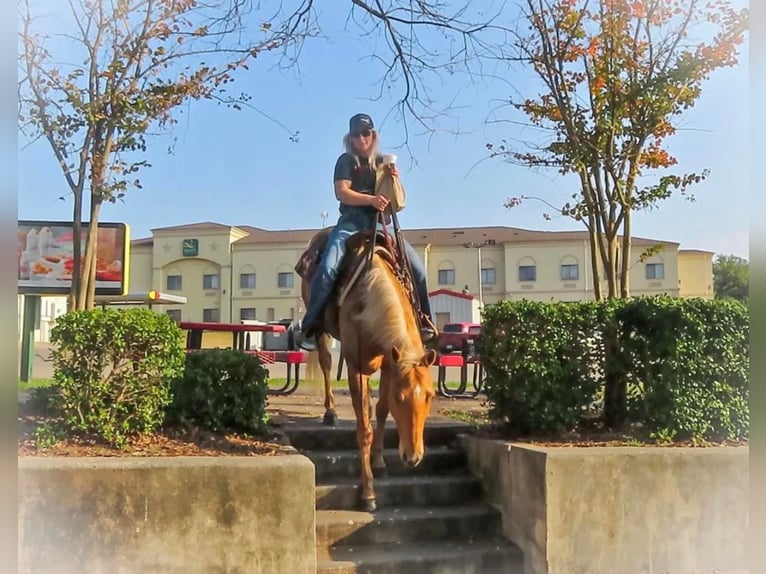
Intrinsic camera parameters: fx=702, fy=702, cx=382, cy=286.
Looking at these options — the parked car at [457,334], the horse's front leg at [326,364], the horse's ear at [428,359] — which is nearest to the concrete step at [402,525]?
the horse's ear at [428,359]

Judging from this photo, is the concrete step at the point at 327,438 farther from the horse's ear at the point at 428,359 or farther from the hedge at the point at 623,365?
the horse's ear at the point at 428,359

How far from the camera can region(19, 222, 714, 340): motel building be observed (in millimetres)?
6164

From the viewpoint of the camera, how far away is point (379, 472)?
18.1ft

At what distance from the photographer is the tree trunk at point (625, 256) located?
21.1 feet

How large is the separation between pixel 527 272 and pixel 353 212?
1.73 meters

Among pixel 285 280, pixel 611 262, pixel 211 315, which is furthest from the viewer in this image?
pixel 285 280

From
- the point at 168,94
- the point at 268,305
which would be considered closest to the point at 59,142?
the point at 168,94

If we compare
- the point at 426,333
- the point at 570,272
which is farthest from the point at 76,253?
the point at 570,272

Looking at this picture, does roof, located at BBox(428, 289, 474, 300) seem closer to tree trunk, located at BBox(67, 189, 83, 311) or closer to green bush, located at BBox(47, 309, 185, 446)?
green bush, located at BBox(47, 309, 185, 446)

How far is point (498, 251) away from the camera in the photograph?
6.44 m

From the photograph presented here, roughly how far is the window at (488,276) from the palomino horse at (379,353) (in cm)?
133

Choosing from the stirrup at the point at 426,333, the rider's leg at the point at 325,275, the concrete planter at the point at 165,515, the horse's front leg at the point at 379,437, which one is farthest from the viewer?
the rider's leg at the point at 325,275

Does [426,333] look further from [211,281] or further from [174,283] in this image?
[174,283]

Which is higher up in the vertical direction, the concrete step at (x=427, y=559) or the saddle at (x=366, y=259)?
the saddle at (x=366, y=259)
